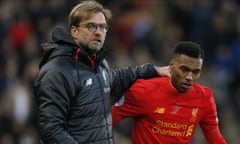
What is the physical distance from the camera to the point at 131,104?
805 centimetres

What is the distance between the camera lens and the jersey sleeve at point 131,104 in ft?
26.3

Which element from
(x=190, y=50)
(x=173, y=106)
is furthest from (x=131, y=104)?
(x=190, y=50)

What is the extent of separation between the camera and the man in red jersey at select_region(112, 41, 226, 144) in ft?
26.0

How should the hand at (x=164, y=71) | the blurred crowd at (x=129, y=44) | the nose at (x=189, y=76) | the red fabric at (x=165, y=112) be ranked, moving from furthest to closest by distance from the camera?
A: the blurred crowd at (x=129, y=44), the hand at (x=164, y=71), the red fabric at (x=165, y=112), the nose at (x=189, y=76)

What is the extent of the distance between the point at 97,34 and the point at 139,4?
9.74 metres

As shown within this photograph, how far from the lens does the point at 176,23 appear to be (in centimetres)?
1678

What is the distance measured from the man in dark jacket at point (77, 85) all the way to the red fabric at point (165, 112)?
0.53 metres

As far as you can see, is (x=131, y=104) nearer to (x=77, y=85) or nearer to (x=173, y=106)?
(x=173, y=106)

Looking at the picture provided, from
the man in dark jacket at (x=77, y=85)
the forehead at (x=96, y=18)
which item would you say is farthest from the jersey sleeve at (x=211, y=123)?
the forehead at (x=96, y=18)

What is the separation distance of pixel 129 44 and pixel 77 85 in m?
8.62

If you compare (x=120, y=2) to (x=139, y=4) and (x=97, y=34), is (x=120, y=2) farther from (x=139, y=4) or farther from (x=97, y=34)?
(x=97, y=34)

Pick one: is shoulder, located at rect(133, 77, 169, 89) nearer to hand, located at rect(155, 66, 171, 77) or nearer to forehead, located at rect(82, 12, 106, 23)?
hand, located at rect(155, 66, 171, 77)

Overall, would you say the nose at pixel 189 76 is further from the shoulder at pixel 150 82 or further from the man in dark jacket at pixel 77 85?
the man in dark jacket at pixel 77 85

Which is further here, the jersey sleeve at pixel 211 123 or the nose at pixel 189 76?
the jersey sleeve at pixel 211 123
